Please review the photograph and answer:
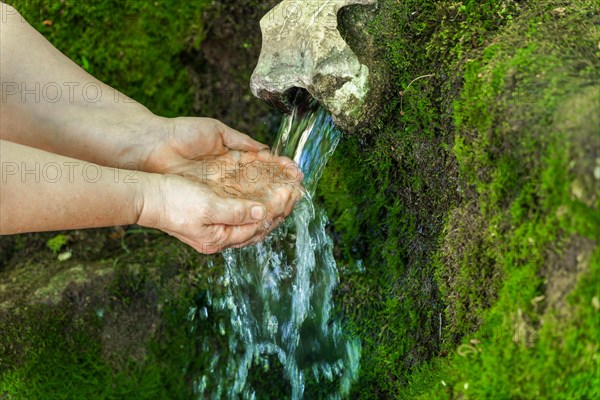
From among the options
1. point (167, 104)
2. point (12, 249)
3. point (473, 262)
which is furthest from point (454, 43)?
point (12, 249)

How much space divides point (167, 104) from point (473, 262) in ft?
5.81

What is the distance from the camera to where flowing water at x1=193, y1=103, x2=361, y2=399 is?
247 centimetres

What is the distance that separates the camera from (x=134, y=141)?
2.42 meters

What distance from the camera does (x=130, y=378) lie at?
2.83 m

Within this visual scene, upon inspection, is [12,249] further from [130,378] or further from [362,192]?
[362,192]

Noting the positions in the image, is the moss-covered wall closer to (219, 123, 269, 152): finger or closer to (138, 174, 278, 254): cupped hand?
(219, 123, 269, 152): finger

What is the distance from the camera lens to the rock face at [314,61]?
7.09 feet

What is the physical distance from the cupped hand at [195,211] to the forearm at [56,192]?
63mm

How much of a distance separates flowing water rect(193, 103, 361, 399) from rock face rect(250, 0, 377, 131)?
182 mm

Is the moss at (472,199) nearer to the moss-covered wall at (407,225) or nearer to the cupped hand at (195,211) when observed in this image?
the moss-covered wall at (407,225)

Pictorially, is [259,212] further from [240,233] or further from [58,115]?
[58,115]

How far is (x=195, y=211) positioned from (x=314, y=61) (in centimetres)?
58

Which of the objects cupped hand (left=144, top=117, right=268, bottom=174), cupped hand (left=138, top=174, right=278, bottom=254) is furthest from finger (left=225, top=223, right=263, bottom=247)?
cupped hand (left=144, top=117, right=268, bottom=174)

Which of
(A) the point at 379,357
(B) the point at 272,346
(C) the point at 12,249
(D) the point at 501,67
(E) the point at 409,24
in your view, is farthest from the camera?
(C) the point at 12,249
